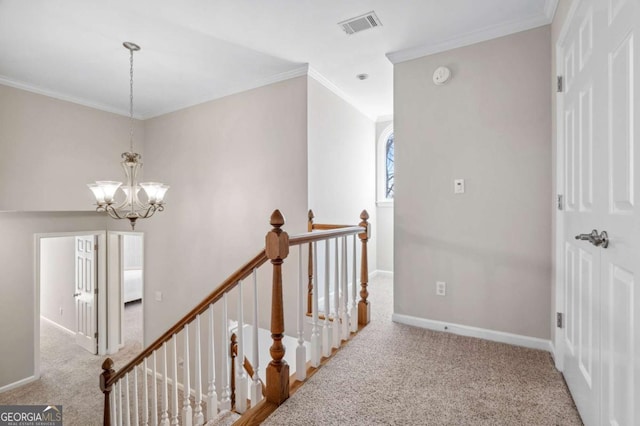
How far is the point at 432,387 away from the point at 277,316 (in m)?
0.99

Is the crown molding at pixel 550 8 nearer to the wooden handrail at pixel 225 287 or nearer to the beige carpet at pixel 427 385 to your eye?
the beige carpet at pixel 427 385

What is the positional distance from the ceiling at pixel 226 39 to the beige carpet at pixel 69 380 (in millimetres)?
3833

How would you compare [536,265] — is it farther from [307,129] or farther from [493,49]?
[307,129]

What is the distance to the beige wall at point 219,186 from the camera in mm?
3455

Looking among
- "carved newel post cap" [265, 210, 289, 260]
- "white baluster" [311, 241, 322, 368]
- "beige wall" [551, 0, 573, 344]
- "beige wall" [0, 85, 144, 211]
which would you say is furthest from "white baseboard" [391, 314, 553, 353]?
→ "beige wall" [0, 85, 144, 211]

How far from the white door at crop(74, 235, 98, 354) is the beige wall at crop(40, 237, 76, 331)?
0.92ft

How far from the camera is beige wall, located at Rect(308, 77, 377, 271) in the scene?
11.4 feet

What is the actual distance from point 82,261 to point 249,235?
393 centimetres

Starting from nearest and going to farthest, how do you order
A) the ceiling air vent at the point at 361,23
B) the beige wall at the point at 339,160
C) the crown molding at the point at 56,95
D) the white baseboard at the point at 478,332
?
the white baseboard at the point at 478,332 < the ceiling air vent at the point at 361,23 < the beige wall at the point at 339,160 < the crown molding at the point at 56,95

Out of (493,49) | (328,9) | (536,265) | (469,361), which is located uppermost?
(328,9)

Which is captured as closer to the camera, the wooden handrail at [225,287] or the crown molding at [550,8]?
the wooden handrail at [225,287]

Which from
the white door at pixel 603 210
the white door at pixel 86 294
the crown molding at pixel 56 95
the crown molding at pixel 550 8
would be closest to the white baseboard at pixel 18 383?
the white door at pixel 86 294

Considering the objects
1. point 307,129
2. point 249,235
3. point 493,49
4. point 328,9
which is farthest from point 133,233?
point 493,49

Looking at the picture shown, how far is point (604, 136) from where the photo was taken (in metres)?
1.25
